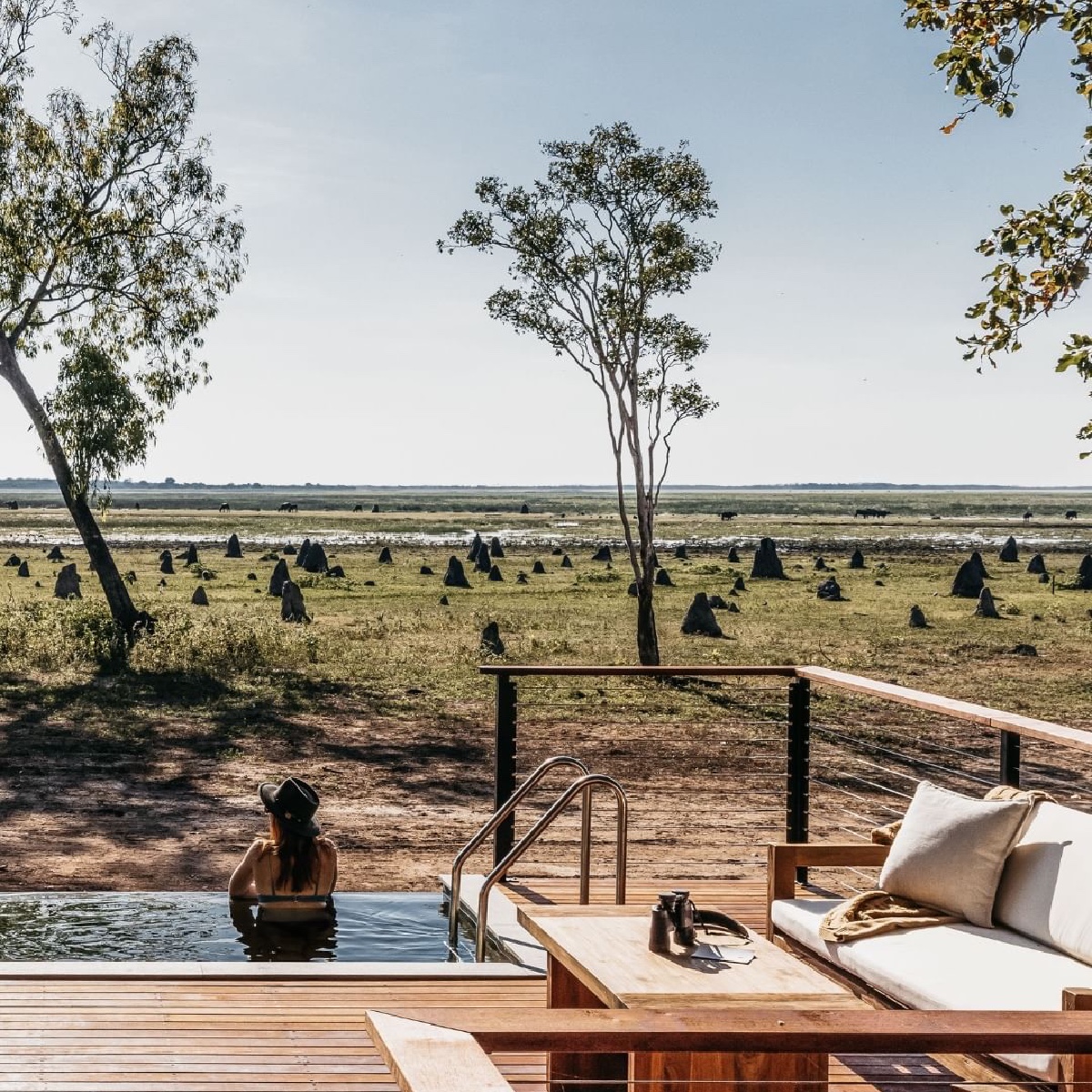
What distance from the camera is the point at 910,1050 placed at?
2.26 metres

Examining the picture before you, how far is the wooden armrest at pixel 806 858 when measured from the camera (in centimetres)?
559

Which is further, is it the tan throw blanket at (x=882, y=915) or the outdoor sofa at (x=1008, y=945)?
the tan throw blanket at (x=882, y=915)

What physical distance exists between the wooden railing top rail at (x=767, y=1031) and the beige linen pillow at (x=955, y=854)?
2.74m

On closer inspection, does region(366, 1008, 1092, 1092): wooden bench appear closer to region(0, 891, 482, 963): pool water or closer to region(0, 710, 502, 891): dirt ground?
region(0, 891, 482, 963): pool water

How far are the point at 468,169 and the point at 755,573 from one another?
20.4 m

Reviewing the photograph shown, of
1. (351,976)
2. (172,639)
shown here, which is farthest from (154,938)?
(172,639)

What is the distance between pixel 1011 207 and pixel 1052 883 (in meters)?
4.54

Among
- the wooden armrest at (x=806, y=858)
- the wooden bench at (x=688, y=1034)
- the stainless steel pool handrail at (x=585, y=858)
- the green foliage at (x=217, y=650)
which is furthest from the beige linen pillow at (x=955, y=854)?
the green foliage at (x=217, y=650)

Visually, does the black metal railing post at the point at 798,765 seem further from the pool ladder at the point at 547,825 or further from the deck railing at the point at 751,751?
the pool ladder at the point at 547,825

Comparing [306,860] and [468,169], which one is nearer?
[306,860]

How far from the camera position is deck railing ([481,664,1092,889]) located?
23.9 feet

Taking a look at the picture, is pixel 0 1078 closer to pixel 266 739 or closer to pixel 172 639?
pixel 266 739

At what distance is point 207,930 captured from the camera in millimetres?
7324

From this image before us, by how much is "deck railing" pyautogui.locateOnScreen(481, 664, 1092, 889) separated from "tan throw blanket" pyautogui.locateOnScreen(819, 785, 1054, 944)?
0.25 meters
